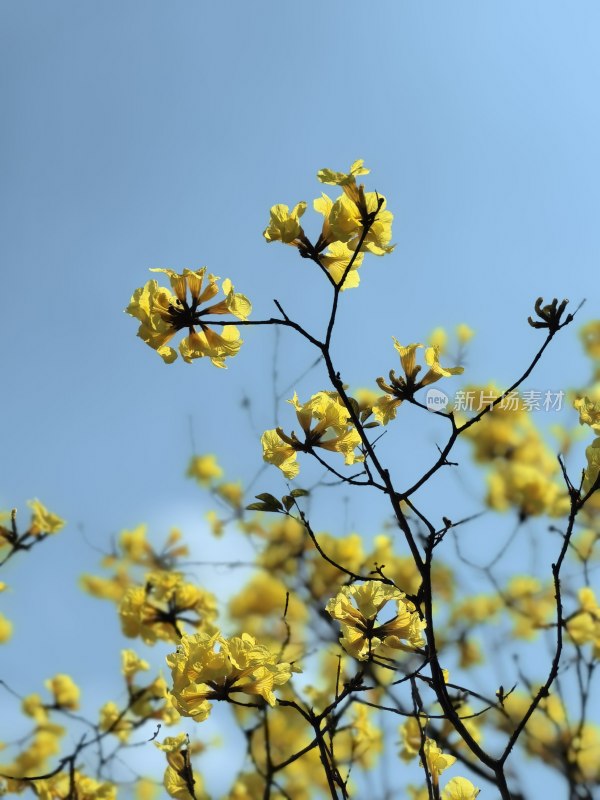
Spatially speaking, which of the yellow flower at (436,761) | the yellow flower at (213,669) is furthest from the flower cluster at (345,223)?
the yellow flower at (436,761)

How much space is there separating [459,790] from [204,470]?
3.12 m

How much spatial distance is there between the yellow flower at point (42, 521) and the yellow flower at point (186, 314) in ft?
5.92

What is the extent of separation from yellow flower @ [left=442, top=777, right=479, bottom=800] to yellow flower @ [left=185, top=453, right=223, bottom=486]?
9.95 ft

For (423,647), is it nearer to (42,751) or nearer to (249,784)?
(249,784)

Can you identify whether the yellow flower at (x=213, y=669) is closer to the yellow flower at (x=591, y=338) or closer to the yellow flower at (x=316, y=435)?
the yellow flower at (x=316, y=435)

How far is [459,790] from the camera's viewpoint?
1941 millimetres

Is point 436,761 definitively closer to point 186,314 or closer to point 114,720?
point 186,314

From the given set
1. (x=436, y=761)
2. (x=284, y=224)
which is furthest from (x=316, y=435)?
(x=436, y=761)

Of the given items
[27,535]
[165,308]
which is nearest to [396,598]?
[165,308]

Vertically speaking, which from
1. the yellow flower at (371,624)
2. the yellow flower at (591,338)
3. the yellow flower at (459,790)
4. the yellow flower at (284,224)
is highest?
the yellow flower at (591,338)

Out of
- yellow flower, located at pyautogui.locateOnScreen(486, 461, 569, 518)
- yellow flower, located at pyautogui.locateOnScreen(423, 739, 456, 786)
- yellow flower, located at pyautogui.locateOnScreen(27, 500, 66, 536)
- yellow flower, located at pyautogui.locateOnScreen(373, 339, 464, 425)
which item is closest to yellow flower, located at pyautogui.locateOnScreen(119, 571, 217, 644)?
yellow flower, located at pyautogui.locateOnScreen(27, 500, 66, 536)

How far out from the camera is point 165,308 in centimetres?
186

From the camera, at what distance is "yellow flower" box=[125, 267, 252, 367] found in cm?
184

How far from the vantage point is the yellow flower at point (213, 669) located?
5.32ft
